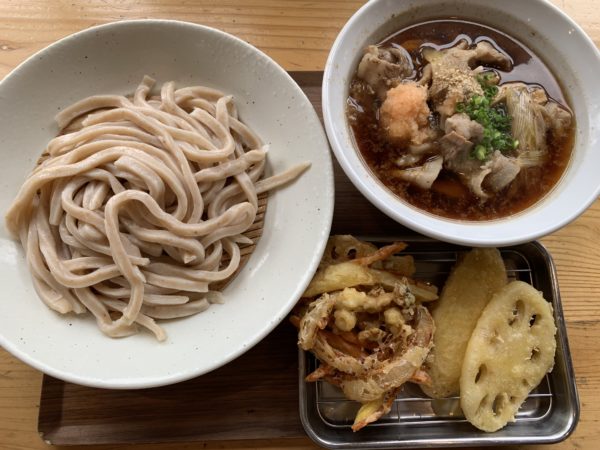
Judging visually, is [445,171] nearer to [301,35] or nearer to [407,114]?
[407,114]

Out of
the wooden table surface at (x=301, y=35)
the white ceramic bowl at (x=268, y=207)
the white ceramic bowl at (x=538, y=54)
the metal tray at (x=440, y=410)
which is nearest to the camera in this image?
the white ceramic bowl at (x=538, y=54)

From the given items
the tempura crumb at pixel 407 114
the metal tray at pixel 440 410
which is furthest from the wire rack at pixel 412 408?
the tempura crumb at pixel 407 114

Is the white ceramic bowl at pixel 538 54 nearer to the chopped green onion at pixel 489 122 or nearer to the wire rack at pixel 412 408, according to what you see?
the chopped green onion at pixel 489 122

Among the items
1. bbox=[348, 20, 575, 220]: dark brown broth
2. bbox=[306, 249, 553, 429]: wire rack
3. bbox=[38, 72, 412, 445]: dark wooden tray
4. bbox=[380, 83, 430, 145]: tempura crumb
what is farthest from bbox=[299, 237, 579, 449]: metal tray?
bbox=[380, 83, 430, 145]: tempura crumb

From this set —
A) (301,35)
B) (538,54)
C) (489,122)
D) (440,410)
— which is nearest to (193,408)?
(440,410)

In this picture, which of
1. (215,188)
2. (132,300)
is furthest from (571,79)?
(132,300)
